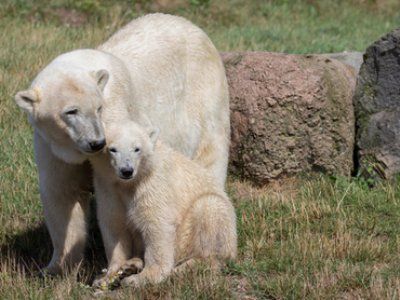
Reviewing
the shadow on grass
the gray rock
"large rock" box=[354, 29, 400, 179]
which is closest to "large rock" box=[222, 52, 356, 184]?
"large rock" box=[354, 29, 400, 179]

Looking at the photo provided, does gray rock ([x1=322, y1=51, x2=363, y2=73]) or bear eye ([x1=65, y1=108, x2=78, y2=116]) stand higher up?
bear eye ([x1=65, y1=108, x2=78, y2=116])

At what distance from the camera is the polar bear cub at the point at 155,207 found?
17.7ft

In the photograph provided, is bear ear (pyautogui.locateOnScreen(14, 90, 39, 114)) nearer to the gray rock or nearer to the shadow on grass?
the shadow on grass

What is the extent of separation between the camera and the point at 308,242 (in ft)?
20.6

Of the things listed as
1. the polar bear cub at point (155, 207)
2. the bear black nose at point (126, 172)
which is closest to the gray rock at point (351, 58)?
the polar bear cub at point (155, 207)

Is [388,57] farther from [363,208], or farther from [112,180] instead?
[112,180]

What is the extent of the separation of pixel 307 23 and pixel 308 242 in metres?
10.2

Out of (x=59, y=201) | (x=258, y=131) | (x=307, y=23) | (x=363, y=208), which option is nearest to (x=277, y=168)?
(x=258, y=131)

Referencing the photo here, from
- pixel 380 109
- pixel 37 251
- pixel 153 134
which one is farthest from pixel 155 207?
pixel 380 109

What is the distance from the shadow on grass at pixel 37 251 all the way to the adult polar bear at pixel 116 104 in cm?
22

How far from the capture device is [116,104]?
5648 millimetres

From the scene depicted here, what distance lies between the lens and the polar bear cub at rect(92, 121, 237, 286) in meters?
5.39

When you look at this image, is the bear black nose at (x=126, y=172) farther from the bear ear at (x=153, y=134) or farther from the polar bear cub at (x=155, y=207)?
the bear ear at (x=153, y=134)

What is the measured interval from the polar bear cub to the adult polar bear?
0.13 metres
